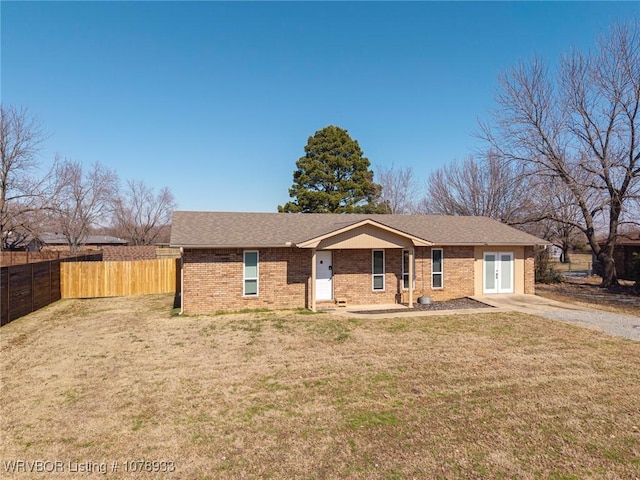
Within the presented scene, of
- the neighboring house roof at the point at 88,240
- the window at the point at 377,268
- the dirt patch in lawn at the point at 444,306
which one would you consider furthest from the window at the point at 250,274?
the neighboring house roof at the point at 88,240

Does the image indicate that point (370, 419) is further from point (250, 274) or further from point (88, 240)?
point (88, 240)

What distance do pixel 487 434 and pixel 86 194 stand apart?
42.0 m

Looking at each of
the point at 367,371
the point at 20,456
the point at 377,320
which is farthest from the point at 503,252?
the point at 20,456

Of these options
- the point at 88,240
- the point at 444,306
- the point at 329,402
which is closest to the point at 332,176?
the point at 444,306

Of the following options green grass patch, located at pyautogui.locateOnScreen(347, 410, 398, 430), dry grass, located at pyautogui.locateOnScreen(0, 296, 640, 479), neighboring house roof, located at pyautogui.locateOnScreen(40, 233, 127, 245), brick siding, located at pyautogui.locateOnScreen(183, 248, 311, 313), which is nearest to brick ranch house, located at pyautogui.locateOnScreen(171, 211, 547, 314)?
brick siding, located at pyautogui.locateOnScreen(183, 248, 311, 313)

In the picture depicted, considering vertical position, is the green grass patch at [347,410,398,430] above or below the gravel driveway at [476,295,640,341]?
below

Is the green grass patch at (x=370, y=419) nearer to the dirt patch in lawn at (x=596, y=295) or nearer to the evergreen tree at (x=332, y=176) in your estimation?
the dirt patch in lawn at (x=596, y=295)

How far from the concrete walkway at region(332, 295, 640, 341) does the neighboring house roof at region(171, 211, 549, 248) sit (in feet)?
8.33

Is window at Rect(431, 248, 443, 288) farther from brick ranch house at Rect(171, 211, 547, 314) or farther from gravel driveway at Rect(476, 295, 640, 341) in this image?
gravel driveway at Rect(476, 295, 640, 341)

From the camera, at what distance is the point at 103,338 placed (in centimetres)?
1012

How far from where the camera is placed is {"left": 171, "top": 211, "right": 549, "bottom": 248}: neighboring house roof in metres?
13.4

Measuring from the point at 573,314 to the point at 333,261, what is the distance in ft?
28.8

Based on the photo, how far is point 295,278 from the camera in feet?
46.9

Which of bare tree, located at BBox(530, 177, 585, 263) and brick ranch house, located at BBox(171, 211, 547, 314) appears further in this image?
bare tree, located at BBox(530, 177, 585, 263)
